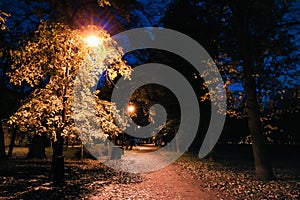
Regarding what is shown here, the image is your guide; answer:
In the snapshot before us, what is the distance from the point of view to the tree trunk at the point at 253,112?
13.8m

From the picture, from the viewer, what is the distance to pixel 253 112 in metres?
14.0

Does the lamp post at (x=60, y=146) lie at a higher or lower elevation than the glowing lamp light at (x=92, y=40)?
lower

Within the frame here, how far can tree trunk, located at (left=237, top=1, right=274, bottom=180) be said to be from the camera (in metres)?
13.8

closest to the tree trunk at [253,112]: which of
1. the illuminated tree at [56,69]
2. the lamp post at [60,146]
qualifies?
the illuminated tree at [56,69]

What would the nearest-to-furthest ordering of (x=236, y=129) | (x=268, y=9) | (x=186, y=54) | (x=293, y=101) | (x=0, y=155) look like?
(x=268, y=9), (x=293, y=101), (x=0, y=155), (x=186, y=54), (x=236, y=129)

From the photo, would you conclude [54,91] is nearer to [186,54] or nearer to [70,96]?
[70,96]

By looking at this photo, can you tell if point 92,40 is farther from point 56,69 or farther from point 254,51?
point 254,51

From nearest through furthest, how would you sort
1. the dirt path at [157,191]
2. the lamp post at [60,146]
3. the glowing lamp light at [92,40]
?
the dirt path at [157,191]
the glowing lamp light at [92,40]
the lamp post at [60,146]

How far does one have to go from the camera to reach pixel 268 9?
14.5 m

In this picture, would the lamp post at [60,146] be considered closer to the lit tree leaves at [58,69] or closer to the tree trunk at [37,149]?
the lit tree leaves at [58,69]

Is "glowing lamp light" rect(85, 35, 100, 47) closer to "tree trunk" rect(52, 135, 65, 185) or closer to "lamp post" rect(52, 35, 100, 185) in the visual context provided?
"lamp post" rect(52, 35, 100, 185)

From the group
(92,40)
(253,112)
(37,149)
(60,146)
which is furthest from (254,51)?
(37,149)

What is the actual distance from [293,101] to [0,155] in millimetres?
22203

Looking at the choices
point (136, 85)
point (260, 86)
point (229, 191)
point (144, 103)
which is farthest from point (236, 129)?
point (229, 191)
